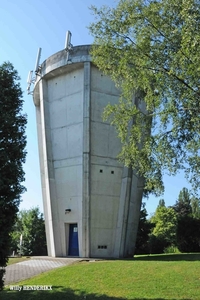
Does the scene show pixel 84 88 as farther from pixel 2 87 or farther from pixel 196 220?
pixel 196 220

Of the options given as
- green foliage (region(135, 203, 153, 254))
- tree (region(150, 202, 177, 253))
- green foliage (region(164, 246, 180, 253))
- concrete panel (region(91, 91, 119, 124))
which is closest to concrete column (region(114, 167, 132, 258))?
concrete panel (region(91, 91, 119, 124))

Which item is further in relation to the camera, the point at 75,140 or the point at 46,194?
the point at 46,194

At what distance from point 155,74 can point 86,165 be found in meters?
9.14

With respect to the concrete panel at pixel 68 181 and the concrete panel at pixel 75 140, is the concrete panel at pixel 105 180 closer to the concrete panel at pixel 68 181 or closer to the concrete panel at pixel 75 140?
the concrete panel at pixel 68 181

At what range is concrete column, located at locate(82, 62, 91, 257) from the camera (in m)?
17.0

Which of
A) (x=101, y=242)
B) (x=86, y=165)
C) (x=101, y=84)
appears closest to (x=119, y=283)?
(x=101, y=242)

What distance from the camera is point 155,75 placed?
970 cm

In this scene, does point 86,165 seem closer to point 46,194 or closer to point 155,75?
point 46,194

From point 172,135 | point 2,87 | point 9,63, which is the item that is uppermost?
point 9,63

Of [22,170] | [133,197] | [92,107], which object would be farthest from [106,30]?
[133,197]

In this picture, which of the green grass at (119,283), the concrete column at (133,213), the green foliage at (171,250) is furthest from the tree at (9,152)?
the green foliage at (171,250)

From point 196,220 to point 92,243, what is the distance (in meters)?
13.7

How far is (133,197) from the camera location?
19234 mm

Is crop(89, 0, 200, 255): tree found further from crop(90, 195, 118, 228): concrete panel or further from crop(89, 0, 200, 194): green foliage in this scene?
crop(90, 195, 118, 228): concrete panel
